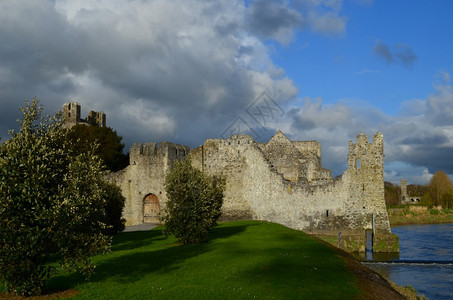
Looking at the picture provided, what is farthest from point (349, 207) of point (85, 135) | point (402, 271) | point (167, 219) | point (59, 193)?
point (85, 135)

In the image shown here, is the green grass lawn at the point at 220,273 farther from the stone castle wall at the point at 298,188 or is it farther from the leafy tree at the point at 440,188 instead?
the leafy tree at the point at 440,188

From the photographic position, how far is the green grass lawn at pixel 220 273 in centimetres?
1539

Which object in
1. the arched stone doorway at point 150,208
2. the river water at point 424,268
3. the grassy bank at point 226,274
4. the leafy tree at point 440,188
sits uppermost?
the leafy tree at point 440,188

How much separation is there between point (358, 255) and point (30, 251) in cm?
2664

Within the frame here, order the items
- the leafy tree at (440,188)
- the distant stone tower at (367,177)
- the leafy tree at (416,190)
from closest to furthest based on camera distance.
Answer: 1. the distant stone tower at (367,177)
2. the leafy tree at (440,188)
3. the leafy tree at (416,190)

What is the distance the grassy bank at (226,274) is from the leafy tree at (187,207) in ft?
2.97

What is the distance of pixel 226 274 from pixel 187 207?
1000 cm

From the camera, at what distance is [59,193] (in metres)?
15.6

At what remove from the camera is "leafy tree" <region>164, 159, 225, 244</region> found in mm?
27609

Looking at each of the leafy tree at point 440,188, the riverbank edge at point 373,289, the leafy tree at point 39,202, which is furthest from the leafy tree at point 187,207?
the leafy tree at point 440,188

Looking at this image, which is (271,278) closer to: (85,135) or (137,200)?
(137,200)

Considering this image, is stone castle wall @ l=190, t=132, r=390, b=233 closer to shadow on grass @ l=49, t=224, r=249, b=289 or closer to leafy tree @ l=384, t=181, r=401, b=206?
shadow on grass @ l=49, t=224, r=249, b=289

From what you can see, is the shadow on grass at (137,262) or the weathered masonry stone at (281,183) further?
the weathered masonry stone at (281,183)

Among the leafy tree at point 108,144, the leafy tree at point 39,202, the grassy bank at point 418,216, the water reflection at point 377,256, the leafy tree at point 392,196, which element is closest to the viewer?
the leafy tree at point 39,202
